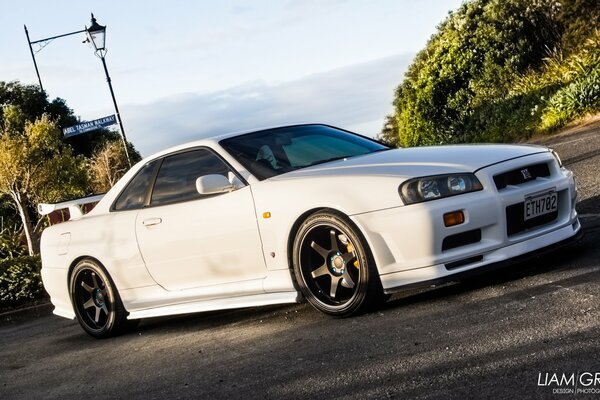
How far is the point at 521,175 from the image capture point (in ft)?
18.6

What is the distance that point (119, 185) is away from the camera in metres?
7.25

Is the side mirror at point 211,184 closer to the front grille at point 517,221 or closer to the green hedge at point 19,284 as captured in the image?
the front grille at point 517,221

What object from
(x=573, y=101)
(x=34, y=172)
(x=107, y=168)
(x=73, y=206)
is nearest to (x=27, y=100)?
(x=107, y=168)

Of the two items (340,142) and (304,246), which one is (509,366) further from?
(340,142)

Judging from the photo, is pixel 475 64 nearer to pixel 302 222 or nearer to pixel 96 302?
pixel 96 302

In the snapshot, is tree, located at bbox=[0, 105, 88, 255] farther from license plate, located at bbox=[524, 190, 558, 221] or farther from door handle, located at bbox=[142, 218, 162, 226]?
license plate, located at bbox=[524, 190, 558, 221]

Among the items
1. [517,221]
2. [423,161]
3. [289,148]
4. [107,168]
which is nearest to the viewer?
[517,221]

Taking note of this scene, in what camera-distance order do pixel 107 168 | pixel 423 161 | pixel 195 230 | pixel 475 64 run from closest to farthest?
pixel 423 161 < pixel 195 230 < pixel 475 64 < pixel 107 168

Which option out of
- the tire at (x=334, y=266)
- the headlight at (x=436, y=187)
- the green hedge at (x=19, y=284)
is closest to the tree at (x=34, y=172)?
the green hedge at (x=19, y=284)

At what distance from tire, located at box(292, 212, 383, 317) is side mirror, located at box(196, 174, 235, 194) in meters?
0.73

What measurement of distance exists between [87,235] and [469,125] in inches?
650

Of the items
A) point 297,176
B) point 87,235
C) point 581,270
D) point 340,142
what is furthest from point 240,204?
point 581,270

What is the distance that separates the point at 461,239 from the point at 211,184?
179 centimetres

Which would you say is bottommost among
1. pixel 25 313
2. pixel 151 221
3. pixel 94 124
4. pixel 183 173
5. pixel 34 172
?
pixel 25 313
